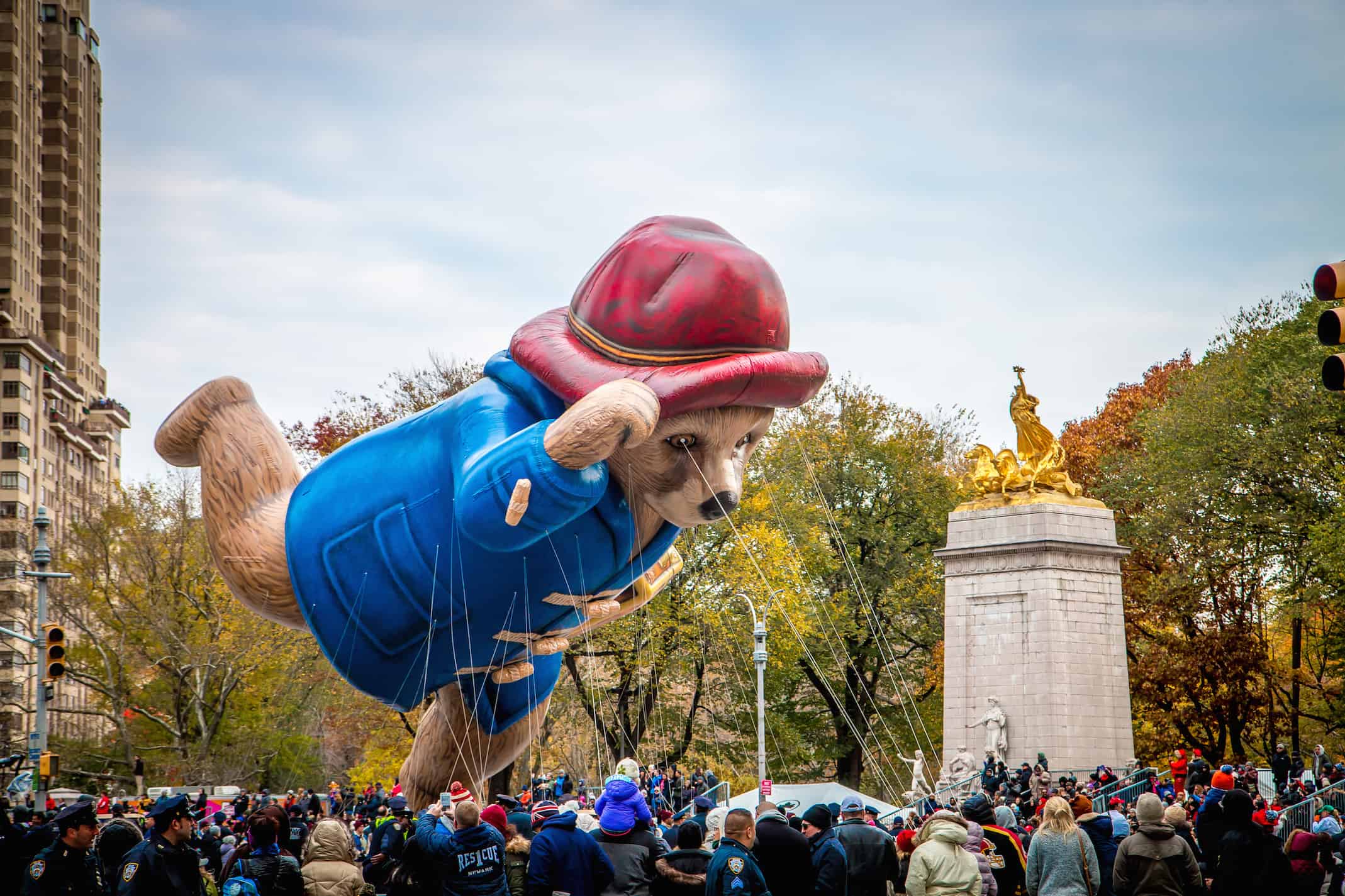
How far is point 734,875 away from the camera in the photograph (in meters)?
7.57

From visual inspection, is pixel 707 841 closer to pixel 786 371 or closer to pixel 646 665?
pixel 786 371

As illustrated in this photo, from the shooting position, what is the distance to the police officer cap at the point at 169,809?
730cm

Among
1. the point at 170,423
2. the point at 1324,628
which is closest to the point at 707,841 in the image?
the point at 170,423

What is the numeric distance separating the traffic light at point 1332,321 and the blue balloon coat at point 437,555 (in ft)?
13.1

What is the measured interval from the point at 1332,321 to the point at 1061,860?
398 centimetres

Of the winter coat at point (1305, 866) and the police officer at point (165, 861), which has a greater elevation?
the police officer at point (165, 861)

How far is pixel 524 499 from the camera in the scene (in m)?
8.34

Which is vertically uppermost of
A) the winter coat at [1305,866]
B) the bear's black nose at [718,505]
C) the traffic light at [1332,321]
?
the traffic light at [1332,321]

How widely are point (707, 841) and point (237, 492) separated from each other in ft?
13.7

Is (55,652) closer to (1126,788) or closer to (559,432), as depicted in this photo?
(559,432)

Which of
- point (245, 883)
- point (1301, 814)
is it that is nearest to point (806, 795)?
point (1301, 814)

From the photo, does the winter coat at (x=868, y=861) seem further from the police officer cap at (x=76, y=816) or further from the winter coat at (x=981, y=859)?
the police officer cap at (x=76, y=816)

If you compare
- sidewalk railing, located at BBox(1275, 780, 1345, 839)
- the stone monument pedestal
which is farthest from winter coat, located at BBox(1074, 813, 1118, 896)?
the stone monument pedestal

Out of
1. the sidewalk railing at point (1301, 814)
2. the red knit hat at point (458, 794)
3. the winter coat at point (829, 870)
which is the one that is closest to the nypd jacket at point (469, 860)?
the red knit hat at point (458, 794)
